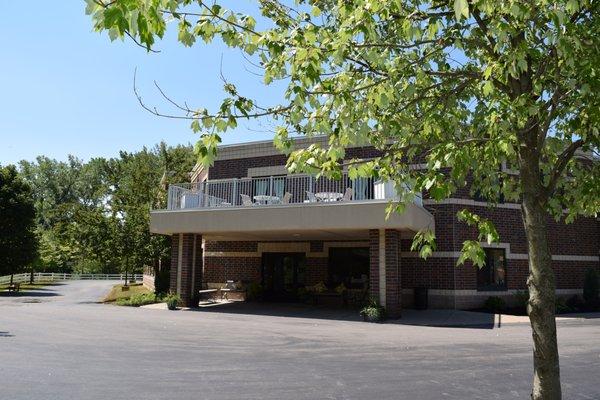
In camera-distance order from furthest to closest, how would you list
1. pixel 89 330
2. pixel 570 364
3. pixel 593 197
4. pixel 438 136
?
pixel 89 330
pixel 570 364
pixel 438 136
pixel 593 197

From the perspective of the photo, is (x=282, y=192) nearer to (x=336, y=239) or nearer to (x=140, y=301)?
(x=336, y=239)

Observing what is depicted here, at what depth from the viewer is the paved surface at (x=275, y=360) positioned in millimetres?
7223

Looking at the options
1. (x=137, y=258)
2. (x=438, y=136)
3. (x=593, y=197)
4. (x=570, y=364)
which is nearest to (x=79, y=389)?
(x=438, y=136)

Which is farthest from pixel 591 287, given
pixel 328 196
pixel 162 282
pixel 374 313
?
pixel 162 282

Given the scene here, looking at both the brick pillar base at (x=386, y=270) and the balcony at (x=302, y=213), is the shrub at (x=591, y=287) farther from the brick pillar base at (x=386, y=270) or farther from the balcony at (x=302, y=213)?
the brick pillar base at (x=386, y=270)

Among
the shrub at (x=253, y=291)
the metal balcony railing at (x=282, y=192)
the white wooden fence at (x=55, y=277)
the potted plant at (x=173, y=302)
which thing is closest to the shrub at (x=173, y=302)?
→ the potted plant at (x=173, y=302)

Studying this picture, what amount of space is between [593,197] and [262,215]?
512 inches

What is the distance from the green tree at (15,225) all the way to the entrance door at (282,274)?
21.0 meters

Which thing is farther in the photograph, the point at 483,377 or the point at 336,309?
the point at 336,309

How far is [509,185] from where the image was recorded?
593 cm

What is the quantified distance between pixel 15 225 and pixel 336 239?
25029 mm

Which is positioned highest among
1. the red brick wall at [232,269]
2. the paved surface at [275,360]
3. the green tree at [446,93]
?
the green tree at [446,93]

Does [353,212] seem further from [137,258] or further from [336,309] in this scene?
[137,258]

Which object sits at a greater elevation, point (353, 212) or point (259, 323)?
point (353, 212)
